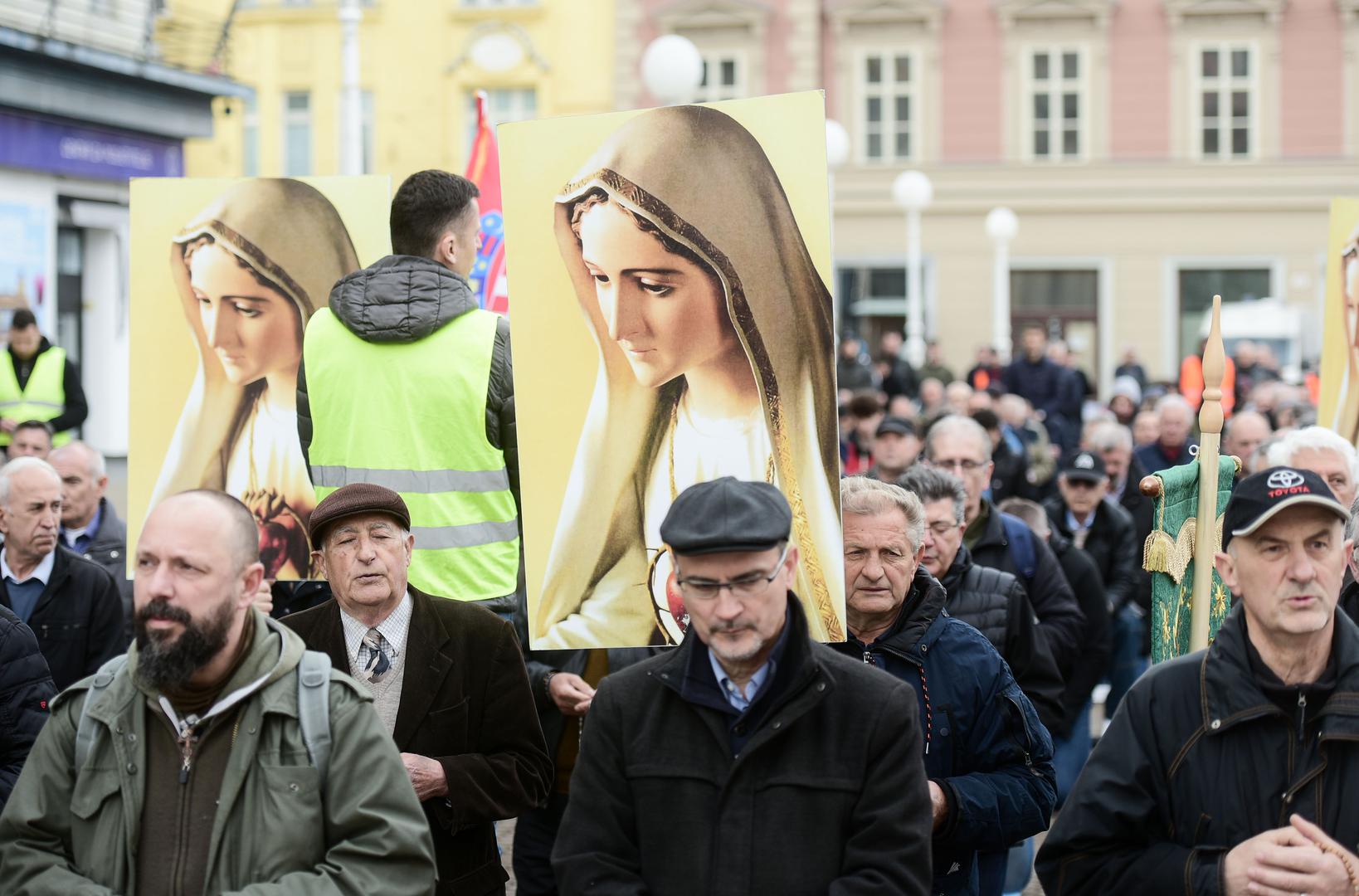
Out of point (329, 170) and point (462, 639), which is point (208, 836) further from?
point (329, 170)

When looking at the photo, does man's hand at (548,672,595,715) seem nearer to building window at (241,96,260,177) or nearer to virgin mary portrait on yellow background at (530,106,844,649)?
virgin mary portrait on yellow background at (530,106,844,649)

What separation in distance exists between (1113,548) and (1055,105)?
29.6 m

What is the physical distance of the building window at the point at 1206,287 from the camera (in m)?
37.5

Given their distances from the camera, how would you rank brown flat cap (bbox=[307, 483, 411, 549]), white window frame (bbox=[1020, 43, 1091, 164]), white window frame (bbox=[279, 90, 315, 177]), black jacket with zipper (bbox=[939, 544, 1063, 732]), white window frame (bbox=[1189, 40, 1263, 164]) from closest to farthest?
1. brown flat cap (bbox=[307, 483, 411, 549])
2. black jacket with zipper (bbox=[939, 544, 1063, 732])
3. white window frame (bbox=[1189, 40, 1263, 164])
4. white window frame (bbox=[1020, 43, 1091, 164])
5. white window frame (bbox=[279, 90, 315, 177])

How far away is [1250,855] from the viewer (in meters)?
3.74

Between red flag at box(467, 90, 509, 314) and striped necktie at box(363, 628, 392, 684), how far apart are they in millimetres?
4635

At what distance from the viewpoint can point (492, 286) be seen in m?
9.57

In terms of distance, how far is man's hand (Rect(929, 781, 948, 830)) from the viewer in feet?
15.1

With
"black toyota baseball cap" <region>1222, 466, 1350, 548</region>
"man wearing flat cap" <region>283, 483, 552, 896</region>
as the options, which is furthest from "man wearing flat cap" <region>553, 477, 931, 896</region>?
"man wearing flat cap" <region>283, 483, 552, 896</region>

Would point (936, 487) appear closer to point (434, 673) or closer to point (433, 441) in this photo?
point (433, 441)

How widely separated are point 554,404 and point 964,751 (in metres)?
1.57

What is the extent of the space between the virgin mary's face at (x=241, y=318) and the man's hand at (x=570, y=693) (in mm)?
1707

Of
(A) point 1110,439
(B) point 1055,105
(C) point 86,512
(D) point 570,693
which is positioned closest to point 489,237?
(C) point 86,512

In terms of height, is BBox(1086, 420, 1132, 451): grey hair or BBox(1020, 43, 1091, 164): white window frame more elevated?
BBox(1020, 43, 1091, 164): white window frame
